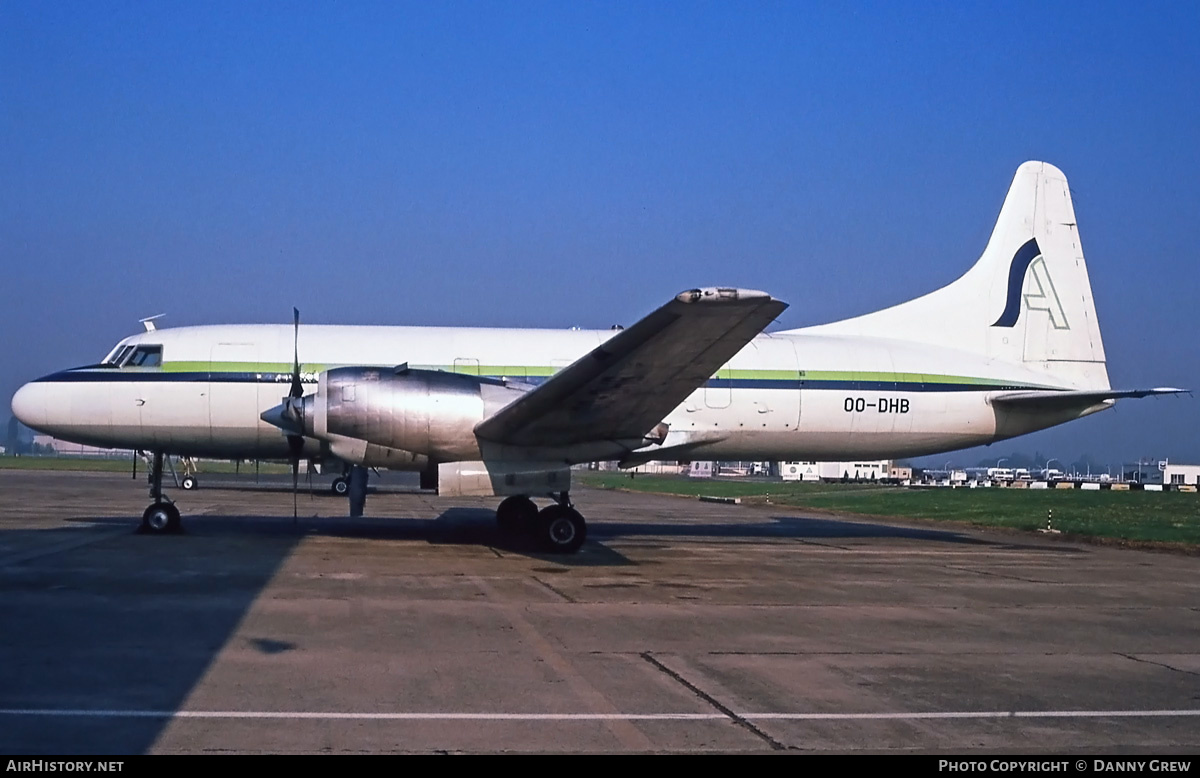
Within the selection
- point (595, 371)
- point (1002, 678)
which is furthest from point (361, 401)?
point (1002, 678)

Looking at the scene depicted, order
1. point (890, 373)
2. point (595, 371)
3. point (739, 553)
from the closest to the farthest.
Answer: point (595, 371) < point (739, 553) < point (890, 373)

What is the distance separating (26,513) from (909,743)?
2145 centimetres

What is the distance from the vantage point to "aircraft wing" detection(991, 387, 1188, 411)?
734 inches

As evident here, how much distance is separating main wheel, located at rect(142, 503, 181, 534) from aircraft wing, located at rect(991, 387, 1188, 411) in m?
14.6

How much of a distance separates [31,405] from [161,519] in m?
2.98

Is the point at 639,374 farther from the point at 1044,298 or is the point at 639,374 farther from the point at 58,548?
the point at 1044,298

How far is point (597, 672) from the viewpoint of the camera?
7.79 m

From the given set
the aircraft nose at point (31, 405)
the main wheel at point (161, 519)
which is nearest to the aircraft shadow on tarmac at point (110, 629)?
the main wheel at point (161, 519)

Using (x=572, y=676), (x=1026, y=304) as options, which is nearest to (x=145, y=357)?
(x=572, y=676)

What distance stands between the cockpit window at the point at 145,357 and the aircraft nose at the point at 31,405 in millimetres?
1406

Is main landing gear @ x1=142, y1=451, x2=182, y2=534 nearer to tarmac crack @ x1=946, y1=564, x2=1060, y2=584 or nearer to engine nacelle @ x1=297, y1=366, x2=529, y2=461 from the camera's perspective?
engine nacelle @ x1=297, y1=366, x2=529, y2=461

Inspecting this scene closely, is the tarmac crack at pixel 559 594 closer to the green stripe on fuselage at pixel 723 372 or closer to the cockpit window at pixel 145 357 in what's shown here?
the green stripe on fuselage at pixel 723 372

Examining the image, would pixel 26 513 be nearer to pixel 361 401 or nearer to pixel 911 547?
pixel 361 401

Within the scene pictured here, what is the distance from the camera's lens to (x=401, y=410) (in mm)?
14641
